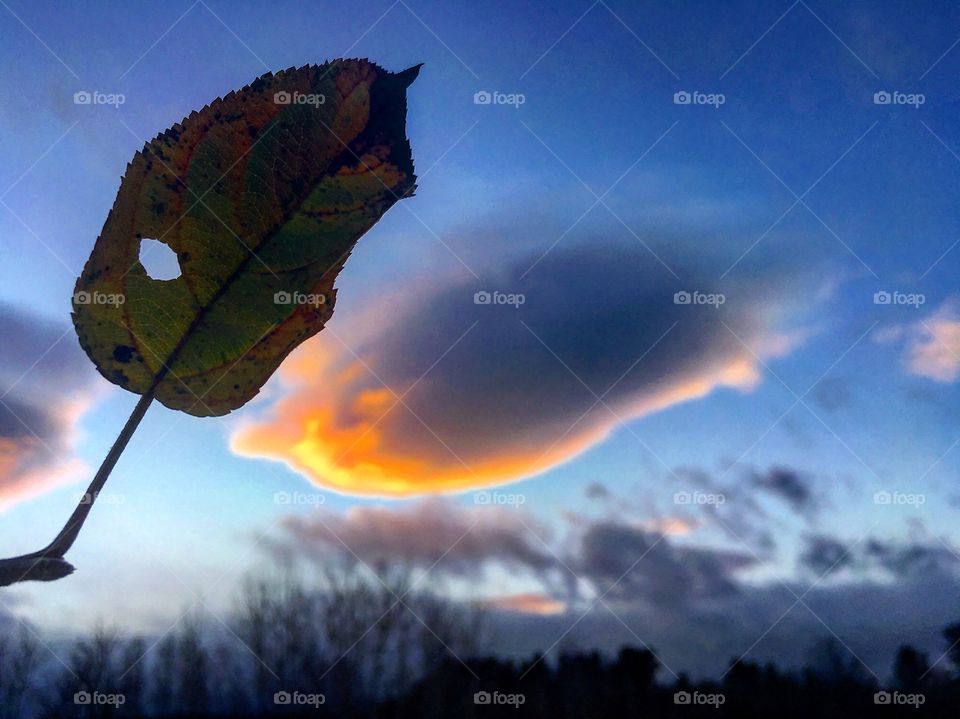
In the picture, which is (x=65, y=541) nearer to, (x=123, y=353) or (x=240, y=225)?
(x=123, y=353)

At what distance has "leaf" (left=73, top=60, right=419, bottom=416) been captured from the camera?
80.0 inches

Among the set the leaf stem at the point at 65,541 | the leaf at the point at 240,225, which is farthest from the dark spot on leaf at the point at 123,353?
the leaf stem at the point at 65,541

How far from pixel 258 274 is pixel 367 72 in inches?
25.7

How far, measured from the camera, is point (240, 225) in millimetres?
2016

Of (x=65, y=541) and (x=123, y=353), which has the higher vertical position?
(x=123, y=353)

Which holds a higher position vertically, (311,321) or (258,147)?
(258,147)

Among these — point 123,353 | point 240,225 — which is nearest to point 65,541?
point 123,353

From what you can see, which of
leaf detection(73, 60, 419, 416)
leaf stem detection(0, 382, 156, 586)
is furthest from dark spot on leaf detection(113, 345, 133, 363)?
leaf stem detection(0, 382, 156, 586)

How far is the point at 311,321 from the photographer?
232 cm

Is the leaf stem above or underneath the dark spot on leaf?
underneath

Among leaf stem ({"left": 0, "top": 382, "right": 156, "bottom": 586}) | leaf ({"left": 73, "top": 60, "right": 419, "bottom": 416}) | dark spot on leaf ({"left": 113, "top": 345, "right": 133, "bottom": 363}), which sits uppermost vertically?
leaf ({"left": 73, "top": 60, "right": 419, "bottom": 416})

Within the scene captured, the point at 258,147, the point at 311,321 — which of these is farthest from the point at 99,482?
the point at 258,147

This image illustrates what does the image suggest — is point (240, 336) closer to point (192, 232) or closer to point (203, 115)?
point (192, 232)

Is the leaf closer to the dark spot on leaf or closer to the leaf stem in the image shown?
the dark spot on leaf
